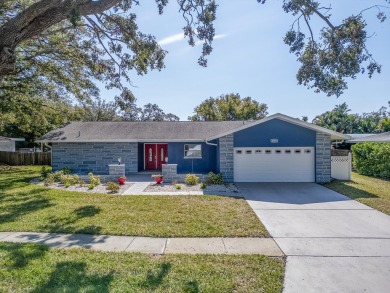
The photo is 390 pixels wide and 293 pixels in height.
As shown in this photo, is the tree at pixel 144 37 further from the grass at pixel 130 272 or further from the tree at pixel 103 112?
the tree at pixel 103 112

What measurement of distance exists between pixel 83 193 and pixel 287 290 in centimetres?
997

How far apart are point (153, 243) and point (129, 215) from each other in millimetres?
2446

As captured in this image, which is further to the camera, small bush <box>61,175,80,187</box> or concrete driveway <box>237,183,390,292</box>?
small bush <box>61,175,80,187</box>

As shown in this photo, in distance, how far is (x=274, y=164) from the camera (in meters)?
14.9

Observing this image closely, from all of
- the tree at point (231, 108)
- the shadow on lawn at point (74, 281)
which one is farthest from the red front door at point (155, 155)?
the tree at point (231, 108)

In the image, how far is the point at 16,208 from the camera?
928cm

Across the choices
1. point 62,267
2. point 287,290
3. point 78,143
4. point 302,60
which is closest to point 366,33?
point 302,60

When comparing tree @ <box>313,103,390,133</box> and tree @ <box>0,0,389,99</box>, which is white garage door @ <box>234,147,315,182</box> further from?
tree @ <box>313,103,390,133</box>

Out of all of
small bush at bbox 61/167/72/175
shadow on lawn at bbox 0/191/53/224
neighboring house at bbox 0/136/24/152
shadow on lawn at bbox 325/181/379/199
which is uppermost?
neighboring house at bbox 0/136/24/152

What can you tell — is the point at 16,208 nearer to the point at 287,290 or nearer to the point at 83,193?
the point at 83,193

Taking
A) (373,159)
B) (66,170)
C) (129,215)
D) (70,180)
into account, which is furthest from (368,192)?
(66,170)

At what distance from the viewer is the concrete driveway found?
453 cm

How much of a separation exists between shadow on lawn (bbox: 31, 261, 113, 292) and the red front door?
14743mm

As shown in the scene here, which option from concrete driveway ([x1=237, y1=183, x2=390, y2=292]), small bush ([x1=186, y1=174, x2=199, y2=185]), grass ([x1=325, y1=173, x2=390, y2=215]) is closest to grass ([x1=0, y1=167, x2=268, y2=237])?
concrete driveway ([x1=237, y1=183, x2=390, y2=292])
